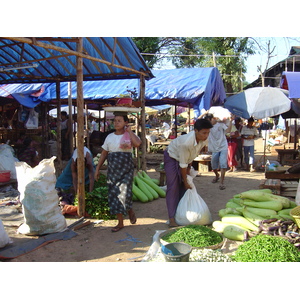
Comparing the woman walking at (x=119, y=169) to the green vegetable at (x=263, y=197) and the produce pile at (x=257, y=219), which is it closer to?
the produce pile at (x=257, y=219)

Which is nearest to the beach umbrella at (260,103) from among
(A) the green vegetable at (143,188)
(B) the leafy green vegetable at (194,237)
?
(A) the green vegetable at (143,188)

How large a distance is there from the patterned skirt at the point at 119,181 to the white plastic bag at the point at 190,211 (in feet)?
2.55

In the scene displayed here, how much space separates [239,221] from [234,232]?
339mm

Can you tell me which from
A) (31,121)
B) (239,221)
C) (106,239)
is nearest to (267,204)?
(239,221)

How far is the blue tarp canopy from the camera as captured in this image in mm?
10416

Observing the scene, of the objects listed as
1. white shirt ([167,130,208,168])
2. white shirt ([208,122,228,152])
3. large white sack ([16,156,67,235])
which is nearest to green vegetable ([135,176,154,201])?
white shirt ([167,130,208,168])

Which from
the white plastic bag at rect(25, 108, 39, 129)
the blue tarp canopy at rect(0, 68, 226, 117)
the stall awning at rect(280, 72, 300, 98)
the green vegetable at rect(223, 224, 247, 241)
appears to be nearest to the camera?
the green vegetable at rect(223, 224, 247, 241)

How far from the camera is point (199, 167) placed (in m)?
10.3

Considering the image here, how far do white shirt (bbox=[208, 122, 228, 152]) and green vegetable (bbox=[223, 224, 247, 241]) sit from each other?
12.0ft

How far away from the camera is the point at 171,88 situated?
10.8 meters

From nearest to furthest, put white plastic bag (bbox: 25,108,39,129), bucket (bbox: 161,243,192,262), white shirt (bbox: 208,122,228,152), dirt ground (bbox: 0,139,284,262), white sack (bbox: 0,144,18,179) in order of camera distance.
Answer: bucket (bbox: 161,243,192,262) → dirt ground (bbox: 0,139,284,262) → white sack (bbox: 0,144,18,179) → white shirt (bbox: 208,122,228,152) → white plastic bag (bbox: 25,108,39,129)

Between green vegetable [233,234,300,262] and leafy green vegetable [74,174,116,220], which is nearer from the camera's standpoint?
green vegetable [233,234,300,262]

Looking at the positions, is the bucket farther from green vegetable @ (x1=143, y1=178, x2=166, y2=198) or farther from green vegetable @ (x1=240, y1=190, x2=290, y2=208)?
green vegetable @ (x1=143, y1=178, x2=166, y2=198)
